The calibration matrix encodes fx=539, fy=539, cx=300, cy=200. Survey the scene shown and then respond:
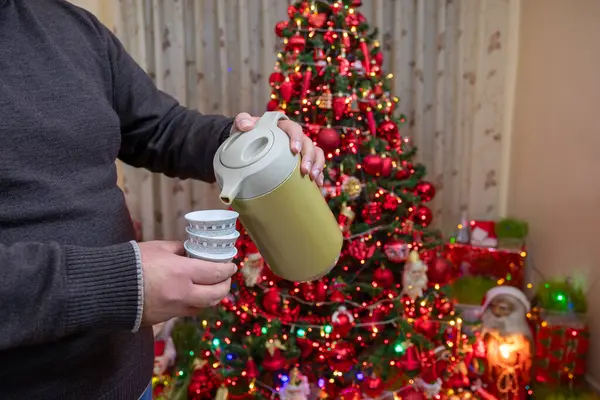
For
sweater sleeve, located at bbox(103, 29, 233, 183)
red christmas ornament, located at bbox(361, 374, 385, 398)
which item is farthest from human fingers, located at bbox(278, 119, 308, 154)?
red christmas ornament, located at bbox(361, 374, 385, 398)

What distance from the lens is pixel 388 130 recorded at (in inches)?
77.5

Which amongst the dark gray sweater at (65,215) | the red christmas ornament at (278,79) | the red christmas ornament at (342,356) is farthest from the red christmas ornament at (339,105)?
the dark gray sweater at (65,215)

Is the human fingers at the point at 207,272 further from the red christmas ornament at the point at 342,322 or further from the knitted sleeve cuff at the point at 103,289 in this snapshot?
the red christmas ornament at the point at 342,322

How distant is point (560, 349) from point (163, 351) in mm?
1506

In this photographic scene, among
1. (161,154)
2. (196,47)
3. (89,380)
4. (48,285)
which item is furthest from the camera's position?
(196,47)

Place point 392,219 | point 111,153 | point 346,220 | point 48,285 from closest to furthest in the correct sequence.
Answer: point 48,285 → point 111,153 → point 346,220 → point 392,219

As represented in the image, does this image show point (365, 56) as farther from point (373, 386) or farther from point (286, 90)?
point (373, 386)

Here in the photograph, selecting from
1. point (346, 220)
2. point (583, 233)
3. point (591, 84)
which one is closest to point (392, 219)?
point (346, 220)

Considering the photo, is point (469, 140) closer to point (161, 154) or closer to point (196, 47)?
point (196, 47)

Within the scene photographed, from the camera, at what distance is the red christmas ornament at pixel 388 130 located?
1.97 meters

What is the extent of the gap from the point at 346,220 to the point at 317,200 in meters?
1.09

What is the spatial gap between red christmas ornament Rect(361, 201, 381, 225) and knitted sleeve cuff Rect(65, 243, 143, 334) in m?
1.43

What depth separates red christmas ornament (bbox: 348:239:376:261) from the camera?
1.91 meters

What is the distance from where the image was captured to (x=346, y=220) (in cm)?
188
